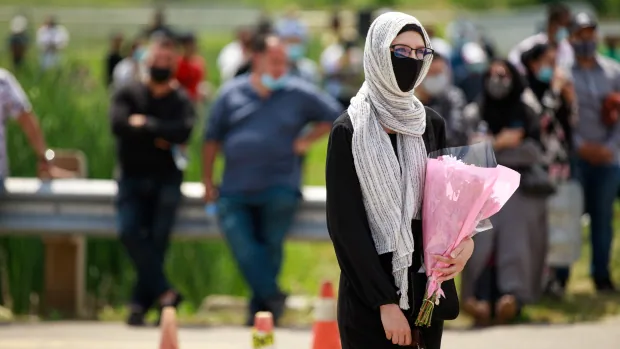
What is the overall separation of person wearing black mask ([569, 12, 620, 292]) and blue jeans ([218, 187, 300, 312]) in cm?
268

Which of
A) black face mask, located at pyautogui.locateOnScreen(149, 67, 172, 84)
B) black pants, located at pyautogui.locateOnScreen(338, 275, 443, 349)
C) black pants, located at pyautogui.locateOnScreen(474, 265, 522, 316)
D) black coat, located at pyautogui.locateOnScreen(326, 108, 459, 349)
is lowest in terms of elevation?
black pants, located at pyautogui.locateOnScreen(474, 265, 522, 316)

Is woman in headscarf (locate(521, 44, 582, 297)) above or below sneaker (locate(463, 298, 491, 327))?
above

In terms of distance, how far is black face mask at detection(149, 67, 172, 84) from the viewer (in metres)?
11.6

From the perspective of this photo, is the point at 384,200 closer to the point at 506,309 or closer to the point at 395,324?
the point at 395,324

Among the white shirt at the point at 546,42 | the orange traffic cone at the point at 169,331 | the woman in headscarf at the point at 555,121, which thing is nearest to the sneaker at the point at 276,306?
the woman in headscarf at the point at 555,121

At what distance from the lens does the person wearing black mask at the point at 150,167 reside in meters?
11.6

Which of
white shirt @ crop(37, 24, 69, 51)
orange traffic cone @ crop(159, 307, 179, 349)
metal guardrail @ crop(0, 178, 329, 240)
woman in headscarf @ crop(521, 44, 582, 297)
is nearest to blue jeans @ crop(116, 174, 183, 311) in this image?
metal guardrail @ crop(0, 178, 329, 240)

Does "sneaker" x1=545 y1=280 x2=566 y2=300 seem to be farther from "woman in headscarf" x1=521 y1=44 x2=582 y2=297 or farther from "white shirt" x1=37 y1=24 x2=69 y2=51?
"white shirt" x1=37 y1=24 x2=69 y2=51

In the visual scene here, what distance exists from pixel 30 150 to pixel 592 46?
192 inches

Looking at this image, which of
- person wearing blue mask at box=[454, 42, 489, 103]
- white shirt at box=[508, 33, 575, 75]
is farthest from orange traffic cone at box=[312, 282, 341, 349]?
person wearing blue mask at box=[454, 42, 489, 103]

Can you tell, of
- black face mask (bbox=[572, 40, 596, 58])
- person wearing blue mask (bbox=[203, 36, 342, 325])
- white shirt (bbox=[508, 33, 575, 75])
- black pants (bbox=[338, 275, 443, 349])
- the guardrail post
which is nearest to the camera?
black pants (bbox=[338, 275, 443, 349])

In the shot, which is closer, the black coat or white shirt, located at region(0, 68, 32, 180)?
the black coat

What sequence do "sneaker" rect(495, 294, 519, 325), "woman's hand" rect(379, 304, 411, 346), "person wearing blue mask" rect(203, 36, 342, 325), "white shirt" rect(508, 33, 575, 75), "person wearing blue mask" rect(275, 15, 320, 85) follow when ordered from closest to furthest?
"woman's hand" rect(379, 304, 411, 346) → "sneaker" rect(495, 294, 519, 325) → "person wearing blue mask" rect(203, 36, 342, 325) → "white shirt" rect(508, 33, 575, 75) → "person wearing blue mask" rect(275, 15, 320, 85)

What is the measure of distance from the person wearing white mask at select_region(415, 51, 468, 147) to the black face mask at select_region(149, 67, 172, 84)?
1.89 metres
